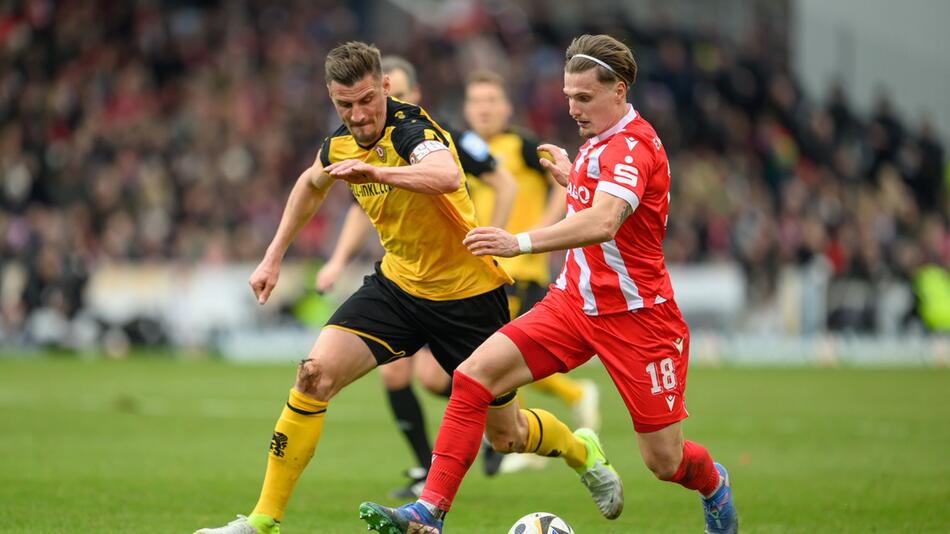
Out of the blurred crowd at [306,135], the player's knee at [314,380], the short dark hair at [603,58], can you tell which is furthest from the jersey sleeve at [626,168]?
the blurred crowd at [306,135]

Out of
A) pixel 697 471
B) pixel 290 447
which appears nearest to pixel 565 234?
pixel 697 471

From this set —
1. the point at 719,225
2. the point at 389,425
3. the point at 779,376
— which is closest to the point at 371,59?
the point at 389,425

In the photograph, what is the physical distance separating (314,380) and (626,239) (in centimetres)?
173

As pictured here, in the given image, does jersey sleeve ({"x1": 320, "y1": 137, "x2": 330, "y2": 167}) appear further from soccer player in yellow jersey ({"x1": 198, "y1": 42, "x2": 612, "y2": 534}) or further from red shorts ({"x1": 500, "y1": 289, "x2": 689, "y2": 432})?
red shorts ({"x1": 500, "y1": 289, "x2": 689, "y2": 432})

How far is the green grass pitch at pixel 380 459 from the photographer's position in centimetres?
804

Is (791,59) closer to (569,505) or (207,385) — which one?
(207,385)

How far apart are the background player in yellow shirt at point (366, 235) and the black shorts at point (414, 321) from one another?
1.41 metres

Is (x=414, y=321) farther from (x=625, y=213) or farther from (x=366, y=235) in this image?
(x=366, y=235)

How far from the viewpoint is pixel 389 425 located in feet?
47.3

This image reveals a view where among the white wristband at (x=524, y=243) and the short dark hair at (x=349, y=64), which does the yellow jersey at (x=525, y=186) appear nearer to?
the short dark hair at (x=349, y=64)

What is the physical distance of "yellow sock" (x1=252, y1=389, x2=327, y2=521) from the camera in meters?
6.85

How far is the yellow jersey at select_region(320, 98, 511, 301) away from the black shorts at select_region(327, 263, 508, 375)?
0.06 m

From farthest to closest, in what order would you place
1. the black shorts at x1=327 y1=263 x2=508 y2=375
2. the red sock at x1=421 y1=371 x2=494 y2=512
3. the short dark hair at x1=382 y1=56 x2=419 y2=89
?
the short dark hair at x1=382 y1=56 x2=419 y2=89 < the black shorts at x1=327 y1=263 x2=508 y2=375 < the red sock at x1=421 y1=371 x2=494 y2=512

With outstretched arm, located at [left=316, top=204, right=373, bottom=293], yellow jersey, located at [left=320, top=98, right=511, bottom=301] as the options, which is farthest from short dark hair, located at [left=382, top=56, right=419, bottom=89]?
yellow jersey, located at [left=320, top=98, right=511, bottom=301]
